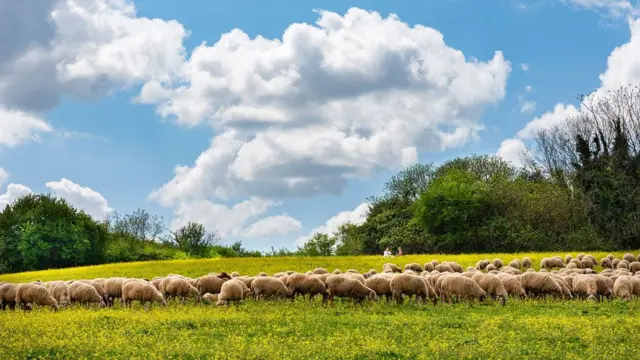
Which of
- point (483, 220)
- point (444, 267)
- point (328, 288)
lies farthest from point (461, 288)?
point (483, 220)

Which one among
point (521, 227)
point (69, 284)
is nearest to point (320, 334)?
point (69, 284)

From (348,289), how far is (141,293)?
871cm

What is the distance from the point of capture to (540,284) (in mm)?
32156

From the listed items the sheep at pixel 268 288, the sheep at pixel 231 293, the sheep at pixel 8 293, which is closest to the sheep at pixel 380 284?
the sheep at pixel 268 288

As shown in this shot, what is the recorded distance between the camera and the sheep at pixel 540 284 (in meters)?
32.0

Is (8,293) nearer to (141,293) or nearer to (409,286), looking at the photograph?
(141,293)

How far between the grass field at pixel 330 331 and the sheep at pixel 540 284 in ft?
6.43

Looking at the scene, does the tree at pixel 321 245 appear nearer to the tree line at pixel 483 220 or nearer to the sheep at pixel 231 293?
the tree line at pixel 483 220

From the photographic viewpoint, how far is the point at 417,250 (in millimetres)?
90625

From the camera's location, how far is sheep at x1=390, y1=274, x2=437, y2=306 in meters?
28.9

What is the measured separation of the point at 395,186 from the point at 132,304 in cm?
8814

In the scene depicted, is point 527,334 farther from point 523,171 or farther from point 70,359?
point 523,171

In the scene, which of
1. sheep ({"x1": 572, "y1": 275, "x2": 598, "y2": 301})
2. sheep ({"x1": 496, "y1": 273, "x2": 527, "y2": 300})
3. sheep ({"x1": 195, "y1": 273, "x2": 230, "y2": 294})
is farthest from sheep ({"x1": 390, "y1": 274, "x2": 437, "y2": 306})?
sheep ({"x1": 195, "y1": 273, "x2": 230, "y2": 294})

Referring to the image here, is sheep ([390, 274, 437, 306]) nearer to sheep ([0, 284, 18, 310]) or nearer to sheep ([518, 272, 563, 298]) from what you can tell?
sheep ([518, 272, 563, 298])
